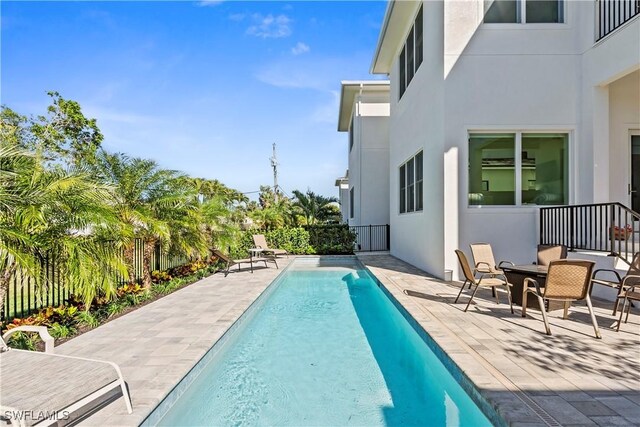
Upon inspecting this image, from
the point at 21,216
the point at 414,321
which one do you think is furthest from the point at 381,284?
the point at 21,216

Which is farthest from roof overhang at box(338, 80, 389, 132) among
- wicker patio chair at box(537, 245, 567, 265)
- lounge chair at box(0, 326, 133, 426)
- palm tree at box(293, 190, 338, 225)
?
lounge chair at box(0, 326, 133, 426)

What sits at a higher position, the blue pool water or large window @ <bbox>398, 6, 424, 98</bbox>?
large window @ <bbox>398, 6, 424, 98</bbox>

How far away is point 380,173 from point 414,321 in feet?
41.1

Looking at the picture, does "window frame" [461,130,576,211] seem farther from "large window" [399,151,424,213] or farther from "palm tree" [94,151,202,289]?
"palm tree" [94,151,202,289]

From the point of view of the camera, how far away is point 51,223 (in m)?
4.57

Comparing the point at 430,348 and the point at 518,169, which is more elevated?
the point at 518,169

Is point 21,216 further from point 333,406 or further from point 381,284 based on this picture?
point 381,284

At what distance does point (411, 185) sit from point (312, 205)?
8.20 meters

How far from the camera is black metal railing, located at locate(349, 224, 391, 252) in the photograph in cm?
1731

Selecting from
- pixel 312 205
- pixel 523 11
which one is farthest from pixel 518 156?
pixel 312 205

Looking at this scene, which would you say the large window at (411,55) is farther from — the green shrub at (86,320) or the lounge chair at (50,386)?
the lounge chair at (50,386)

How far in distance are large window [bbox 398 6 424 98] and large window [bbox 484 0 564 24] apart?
213 centimetres

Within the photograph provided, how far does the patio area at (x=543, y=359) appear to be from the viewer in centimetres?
274

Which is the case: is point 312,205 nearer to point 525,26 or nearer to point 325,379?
point 525,26
